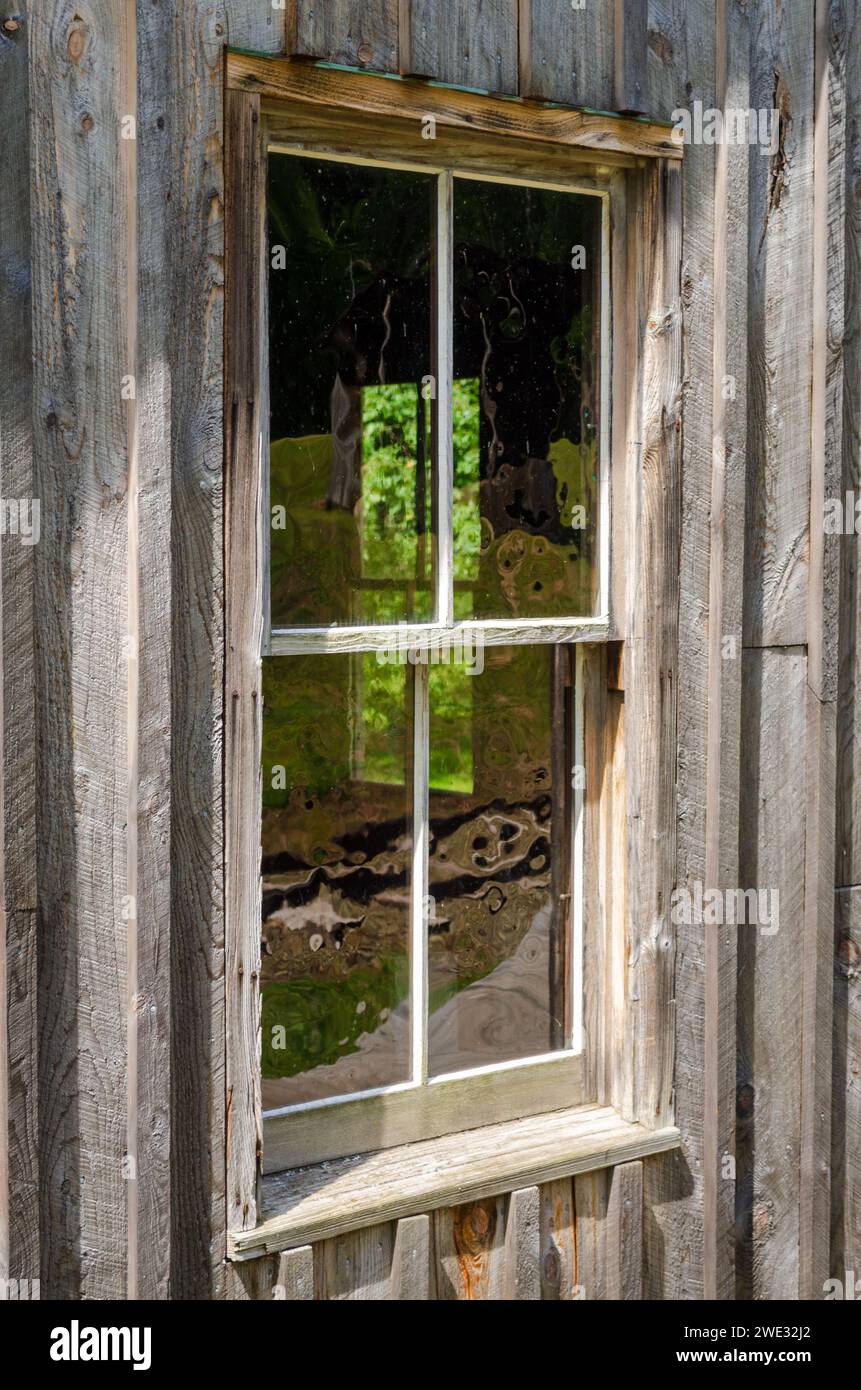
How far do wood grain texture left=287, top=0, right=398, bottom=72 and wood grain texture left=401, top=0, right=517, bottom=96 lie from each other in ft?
0.10

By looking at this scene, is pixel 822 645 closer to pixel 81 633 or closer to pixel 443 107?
pixel 443 107

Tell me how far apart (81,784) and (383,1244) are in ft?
3.36

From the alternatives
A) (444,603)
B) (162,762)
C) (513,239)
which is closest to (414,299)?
(513,239)

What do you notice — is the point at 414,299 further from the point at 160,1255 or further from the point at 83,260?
the point at 160,1255

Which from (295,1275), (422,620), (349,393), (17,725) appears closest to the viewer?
(17,725)

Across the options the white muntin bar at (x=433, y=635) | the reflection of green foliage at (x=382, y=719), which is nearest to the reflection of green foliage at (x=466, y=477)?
the white muntin bar at (x=433, y=635)

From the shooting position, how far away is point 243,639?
234 centimetres

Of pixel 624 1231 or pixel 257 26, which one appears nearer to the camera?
pixel 257 26

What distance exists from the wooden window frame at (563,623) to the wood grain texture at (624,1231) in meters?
0.12

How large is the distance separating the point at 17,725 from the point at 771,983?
1.72m

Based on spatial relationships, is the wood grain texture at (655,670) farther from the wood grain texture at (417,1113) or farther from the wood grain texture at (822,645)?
the wood grain texture at (822,645)

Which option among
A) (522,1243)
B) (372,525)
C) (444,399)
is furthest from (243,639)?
(522,1243)

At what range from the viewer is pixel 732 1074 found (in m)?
2.94

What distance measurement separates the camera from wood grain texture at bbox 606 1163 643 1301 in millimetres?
2793
